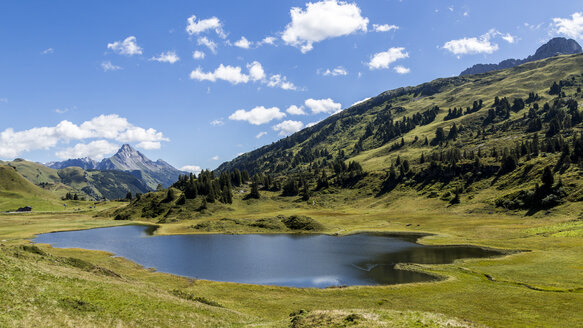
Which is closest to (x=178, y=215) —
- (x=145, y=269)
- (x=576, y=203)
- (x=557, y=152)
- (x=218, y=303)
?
(x=145, y=269)

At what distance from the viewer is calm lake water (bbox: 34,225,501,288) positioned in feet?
216

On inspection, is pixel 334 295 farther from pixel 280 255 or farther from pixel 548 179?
pixel 548 179

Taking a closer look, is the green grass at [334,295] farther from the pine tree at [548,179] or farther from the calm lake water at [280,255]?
A: the pine tree at [548,179]

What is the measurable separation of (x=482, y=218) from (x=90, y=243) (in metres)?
154

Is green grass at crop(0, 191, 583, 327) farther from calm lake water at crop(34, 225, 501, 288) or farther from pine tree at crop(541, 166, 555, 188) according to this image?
pine tree at crop(541, 166, 555, 188)

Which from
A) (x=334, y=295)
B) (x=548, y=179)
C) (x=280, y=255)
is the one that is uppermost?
(x=548, y=179)

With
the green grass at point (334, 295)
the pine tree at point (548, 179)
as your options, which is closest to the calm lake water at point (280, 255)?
the green grass at point (334, 295)

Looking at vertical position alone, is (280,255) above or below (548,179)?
below

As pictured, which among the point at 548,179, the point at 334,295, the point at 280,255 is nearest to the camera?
the point at 334,295

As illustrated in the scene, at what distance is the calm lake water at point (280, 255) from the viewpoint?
2591 inches

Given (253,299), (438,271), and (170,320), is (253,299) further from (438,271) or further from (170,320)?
(438,271)

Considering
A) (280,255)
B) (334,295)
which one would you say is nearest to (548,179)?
(280,255)

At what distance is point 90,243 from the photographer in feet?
372

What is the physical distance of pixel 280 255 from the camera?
87500 millimetres
